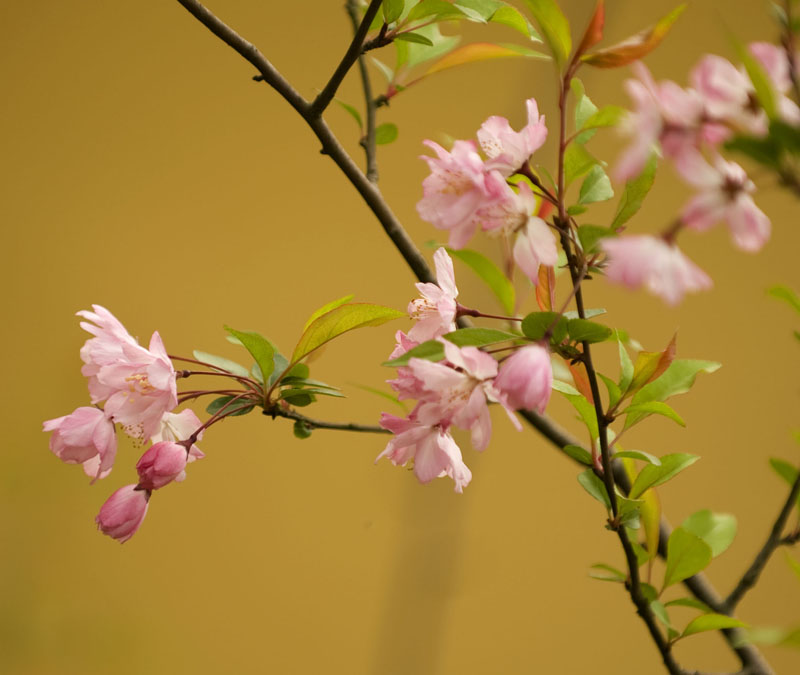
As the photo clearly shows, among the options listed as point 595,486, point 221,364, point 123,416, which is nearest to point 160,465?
point 123,416

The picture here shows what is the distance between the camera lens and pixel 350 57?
474 millimetres

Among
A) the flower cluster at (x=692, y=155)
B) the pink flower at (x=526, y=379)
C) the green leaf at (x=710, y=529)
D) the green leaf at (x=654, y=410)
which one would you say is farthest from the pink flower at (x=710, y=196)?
the green leaf at (x=710, y=529)

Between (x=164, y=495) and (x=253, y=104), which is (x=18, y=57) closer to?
(x=253, y=104)

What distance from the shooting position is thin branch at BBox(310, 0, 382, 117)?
455 mm

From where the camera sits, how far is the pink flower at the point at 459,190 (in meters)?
0.34

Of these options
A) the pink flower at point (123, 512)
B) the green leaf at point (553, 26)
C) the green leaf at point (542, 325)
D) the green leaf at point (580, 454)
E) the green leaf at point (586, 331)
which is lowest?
the green leaf at point (580, 454)

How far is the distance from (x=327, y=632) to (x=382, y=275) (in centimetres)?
61

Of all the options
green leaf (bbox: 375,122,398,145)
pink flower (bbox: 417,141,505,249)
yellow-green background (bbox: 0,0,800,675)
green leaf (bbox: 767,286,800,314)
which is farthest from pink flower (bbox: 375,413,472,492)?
A: yellow-green background (bbox: 0,0,800,675)

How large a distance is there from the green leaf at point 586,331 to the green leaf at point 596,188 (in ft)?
0.34

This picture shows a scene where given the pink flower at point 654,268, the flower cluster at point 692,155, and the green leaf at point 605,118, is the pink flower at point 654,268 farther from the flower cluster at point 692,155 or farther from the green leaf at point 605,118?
the green leaf at point 605,118

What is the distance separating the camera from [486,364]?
0.34m

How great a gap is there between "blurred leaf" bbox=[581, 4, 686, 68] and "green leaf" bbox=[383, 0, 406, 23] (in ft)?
0.57

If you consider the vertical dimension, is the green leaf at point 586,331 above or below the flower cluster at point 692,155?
below

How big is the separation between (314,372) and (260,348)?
79 centimetres
